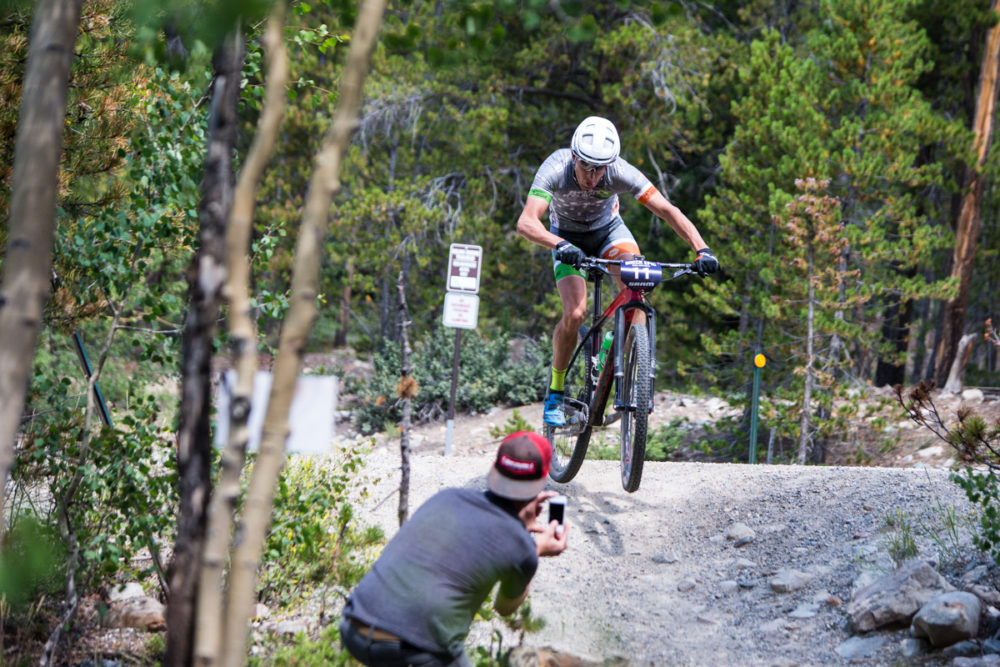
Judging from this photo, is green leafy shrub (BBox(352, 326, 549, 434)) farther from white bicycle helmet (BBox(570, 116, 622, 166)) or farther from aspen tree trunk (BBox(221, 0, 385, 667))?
aspen tree trunk (BBox(221, 0, 385, 667))

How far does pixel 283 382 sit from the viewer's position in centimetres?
189

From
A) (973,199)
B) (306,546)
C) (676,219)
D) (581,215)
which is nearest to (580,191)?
(581,215)

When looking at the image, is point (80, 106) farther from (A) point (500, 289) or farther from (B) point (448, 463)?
(A) point (500, 289)

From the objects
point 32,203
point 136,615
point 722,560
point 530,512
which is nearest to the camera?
point 32,203

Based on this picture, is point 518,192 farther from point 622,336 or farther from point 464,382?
point 622,336

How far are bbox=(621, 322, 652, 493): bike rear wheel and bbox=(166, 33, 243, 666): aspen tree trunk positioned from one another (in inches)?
135

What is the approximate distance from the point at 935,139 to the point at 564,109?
630 cm

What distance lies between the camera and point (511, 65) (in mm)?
15539

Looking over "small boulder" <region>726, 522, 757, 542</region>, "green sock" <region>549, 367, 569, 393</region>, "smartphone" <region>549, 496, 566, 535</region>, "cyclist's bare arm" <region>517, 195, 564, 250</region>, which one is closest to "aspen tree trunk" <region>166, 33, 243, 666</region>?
"smartphone" <region>549, 496, 566, 535</region>

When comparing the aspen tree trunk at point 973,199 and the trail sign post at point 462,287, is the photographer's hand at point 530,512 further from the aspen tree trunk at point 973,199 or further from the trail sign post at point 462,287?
the aspen tree trunk at point 973,199

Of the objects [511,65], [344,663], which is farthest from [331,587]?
[511,65]

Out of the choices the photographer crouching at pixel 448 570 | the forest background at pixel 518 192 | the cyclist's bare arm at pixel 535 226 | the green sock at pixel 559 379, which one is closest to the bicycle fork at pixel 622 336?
the cyclist's bare arm at pixel 535 226

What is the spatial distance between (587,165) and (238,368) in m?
3.87

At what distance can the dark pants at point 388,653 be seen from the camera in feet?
9.19
